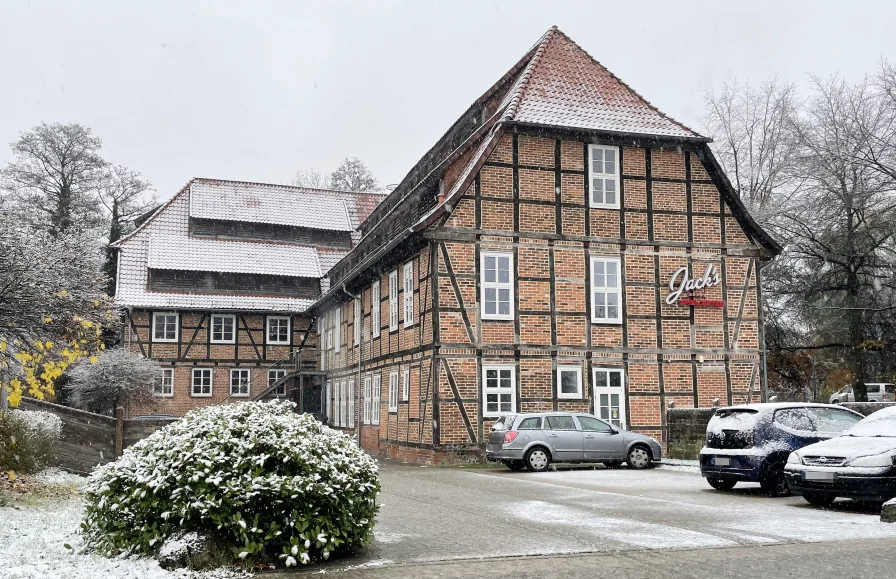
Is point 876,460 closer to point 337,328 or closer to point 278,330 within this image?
point 337,328

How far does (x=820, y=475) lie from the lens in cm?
1221

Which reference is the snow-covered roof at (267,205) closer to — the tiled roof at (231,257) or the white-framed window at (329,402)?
the tiled roof at (231,257)

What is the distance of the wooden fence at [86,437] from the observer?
56.6ft

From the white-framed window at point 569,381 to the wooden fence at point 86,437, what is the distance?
35.1 ft

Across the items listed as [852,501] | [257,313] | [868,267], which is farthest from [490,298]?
[257,313]

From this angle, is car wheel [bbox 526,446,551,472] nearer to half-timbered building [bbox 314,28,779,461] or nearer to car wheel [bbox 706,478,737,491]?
half-timbered building [bbox 314,28,779,461]

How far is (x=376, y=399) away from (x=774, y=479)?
1712 centimetres

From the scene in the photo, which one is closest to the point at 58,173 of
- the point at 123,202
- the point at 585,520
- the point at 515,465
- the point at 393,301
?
the point at 123,202

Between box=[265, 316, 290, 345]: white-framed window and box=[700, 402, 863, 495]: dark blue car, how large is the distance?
100ft

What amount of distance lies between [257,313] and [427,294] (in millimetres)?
20835

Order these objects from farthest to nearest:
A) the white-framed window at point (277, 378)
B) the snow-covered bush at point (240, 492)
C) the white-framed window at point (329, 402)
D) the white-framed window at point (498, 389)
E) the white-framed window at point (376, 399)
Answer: the white-framed window at point (277, 378) → the white-framed window at point (329, 402) → the white-framed window at point (376, 399) → the white-framed window at point (498, 389) → the snow-covered bush at point (240, 492)

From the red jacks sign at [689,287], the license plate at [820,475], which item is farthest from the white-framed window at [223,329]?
the license plate at [820,475]

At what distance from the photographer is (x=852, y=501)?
1343 centimetres

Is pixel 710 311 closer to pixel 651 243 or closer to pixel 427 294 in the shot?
pixel 651 243
